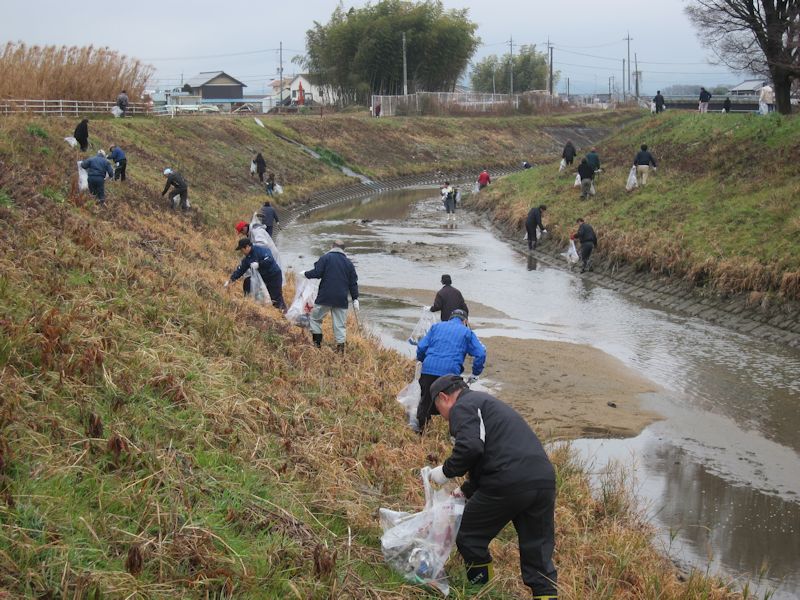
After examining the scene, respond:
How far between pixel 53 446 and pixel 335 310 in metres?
6.02

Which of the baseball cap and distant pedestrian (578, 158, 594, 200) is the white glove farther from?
distant pedestrian (578, 158, 594, 200)

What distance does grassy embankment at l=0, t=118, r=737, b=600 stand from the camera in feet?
17.2

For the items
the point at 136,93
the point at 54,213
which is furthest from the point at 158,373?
the point at 136,93

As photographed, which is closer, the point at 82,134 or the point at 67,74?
the point at 82,134

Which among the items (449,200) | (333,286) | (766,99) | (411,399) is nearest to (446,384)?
(411,399)

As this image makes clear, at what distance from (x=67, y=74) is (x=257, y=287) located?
29.2 meters

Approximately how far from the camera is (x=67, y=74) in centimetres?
3872

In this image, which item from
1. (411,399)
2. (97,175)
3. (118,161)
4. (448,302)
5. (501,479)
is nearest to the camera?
(501,479)

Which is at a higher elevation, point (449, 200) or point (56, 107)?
point (56, 107)

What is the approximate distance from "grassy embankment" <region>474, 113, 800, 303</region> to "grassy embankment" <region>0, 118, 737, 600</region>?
365 inches

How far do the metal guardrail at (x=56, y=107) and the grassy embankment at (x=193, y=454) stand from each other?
73.4 feet

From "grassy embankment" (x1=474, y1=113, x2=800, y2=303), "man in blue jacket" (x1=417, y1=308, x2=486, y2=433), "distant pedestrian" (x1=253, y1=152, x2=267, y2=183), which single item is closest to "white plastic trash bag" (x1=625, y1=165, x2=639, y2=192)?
"grassy embankment" (x1=474, y1=113, x2=800, y2=303)

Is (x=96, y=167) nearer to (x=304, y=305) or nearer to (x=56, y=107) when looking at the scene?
(x=304, y=305)

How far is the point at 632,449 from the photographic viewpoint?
1038cm
